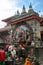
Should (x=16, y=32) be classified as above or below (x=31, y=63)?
above

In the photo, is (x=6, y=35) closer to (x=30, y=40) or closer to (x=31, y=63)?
(x=30, y=40)

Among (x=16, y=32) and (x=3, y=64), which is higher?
(x=16, y=32)

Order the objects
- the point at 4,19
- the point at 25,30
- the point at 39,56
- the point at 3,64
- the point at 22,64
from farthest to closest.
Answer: the point at 4,19 < the point at 25,30 < the point at 39,56 < the point at 22,64 < the point at 3,64

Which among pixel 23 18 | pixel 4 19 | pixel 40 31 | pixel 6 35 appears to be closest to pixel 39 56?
pixel 40 31

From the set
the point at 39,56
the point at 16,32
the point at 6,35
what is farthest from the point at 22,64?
the point at 6,35

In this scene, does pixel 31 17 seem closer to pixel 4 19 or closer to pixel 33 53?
Answer: pixel 33 53

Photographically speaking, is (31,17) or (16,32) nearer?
(31,17)


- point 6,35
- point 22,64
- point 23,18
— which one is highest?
point 23,18

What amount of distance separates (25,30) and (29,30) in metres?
0.84

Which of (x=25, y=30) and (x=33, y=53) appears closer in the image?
(x=33, y=53)

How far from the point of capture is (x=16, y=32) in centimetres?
2953

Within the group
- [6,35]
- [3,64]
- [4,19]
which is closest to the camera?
[3,64]

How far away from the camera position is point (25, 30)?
27.9 metres

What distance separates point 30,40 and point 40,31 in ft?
5.72
